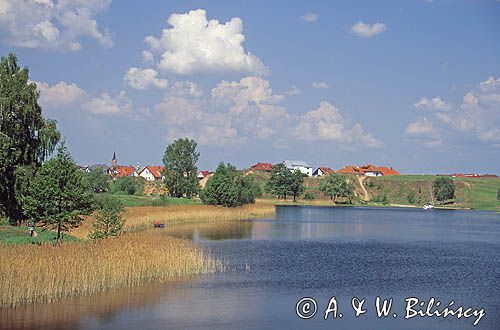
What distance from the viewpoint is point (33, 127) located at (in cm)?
4469

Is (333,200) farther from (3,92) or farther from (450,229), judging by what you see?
(3,92)

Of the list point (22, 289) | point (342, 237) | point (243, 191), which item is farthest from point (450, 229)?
point (22, 289)

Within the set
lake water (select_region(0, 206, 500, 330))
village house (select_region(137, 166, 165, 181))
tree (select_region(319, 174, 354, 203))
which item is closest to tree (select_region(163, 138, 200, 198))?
tree (select_region(319, 174, 354, 203))

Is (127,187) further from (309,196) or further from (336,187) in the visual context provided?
(336,187)

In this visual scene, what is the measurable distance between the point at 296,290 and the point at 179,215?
37.0m

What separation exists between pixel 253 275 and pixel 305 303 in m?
6.68

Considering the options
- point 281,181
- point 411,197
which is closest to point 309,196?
point 281,181

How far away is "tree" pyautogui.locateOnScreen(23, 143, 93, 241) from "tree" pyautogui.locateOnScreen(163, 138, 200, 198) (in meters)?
66.6

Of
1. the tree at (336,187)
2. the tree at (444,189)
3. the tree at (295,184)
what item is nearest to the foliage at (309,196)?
the tree at (336,187)

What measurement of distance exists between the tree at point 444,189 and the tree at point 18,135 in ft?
331

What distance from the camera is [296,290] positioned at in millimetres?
26547

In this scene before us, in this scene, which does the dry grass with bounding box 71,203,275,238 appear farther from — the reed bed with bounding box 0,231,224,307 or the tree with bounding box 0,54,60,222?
the reed bed with bounding box 0,231,224,307

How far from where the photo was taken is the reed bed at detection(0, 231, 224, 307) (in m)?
20.8

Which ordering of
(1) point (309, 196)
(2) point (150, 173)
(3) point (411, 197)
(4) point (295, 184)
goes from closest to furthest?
(4) point (295, 184) → (1) point (309, 196) → (3) point (411, 197) → (2) point (150, 173)
